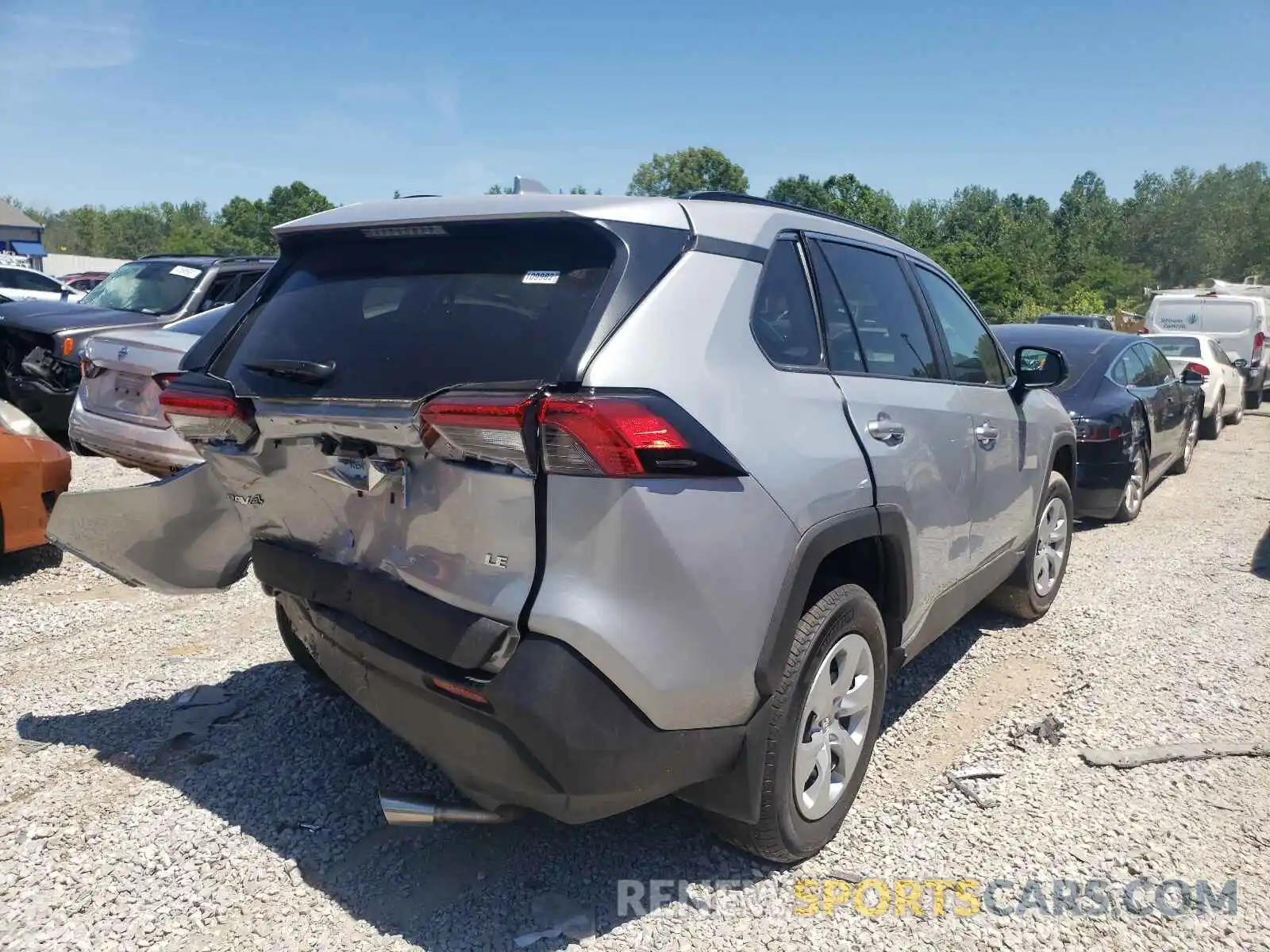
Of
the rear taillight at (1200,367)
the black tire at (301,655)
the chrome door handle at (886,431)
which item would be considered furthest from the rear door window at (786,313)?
the rear taillight at (1200,367)

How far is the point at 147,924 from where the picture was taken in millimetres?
2660

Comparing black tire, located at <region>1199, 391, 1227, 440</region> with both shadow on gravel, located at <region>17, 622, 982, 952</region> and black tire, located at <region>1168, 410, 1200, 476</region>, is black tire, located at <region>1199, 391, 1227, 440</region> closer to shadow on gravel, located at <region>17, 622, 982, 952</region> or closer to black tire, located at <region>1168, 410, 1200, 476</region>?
black tire, located at <region>1168, 410, 1200, 476</region>

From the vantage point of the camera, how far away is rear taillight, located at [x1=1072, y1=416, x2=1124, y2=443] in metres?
7.23

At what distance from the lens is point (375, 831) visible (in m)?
3.15

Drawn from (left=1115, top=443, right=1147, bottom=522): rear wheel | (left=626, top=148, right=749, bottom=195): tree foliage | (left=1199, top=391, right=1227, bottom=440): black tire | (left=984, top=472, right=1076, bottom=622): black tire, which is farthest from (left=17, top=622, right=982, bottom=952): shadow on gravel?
(left=626, top=148, right=749, bottom=195): tree foliage

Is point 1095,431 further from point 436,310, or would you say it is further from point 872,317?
point 436,310

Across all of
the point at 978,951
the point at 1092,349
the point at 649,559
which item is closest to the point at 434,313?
the point at 649,559

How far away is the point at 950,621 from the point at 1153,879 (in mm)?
1222

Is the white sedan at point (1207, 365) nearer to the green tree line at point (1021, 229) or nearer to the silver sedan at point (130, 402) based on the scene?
the silver sedan at point (130, 402)

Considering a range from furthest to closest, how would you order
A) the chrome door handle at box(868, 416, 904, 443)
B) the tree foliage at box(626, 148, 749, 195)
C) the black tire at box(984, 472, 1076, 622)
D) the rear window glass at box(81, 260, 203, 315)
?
1. the tree foliage at box(626, 148, 749, 195)
2. the rear window glass at box(81, 260, 203, 315)
3. the black tire at box(984, 472, 1076, 622)
4. the chrome door handle at box(868, 416, 904, 443)

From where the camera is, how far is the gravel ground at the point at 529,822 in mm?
2715

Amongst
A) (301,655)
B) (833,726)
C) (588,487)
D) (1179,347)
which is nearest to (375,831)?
(301,655)

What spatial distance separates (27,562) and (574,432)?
516 centimetres

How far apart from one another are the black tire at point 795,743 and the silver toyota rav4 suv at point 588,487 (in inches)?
0.4
